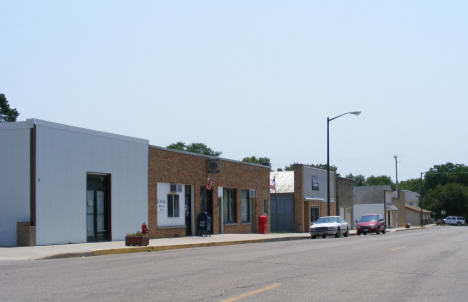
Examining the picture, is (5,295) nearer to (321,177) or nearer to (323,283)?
(323,283)

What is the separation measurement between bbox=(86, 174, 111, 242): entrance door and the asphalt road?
9840mm

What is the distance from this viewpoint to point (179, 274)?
13055 millimetres

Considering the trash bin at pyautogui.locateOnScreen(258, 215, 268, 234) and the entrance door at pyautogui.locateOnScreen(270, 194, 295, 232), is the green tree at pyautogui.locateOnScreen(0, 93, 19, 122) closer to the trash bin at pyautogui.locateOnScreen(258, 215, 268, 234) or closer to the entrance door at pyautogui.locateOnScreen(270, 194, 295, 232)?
the entrance door at pyautogui.locateOnScreen(270, 194, 295, 232)

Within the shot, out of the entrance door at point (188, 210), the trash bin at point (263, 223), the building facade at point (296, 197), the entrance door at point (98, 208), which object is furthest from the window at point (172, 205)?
the building facade at point (296, 197)

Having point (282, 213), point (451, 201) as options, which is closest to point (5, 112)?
point (282, 213)

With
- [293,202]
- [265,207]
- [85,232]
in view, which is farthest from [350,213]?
[85,232]

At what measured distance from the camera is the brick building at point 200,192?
30922 millimetres

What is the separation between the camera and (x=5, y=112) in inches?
2245

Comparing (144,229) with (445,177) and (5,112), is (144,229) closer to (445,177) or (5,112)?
(5,112)

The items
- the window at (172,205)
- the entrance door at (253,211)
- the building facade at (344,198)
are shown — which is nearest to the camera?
the window at (172,205)

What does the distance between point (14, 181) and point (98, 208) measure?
451cm

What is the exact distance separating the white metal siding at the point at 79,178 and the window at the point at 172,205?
228 cm

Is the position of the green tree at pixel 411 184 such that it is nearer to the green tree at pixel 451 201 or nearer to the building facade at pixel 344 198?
the green tree at pixel 451 201

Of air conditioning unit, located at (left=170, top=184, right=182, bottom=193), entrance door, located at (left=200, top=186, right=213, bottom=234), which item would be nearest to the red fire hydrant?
air conditioning unit, located at (left=170, top=184, right=182, bottom=193)
